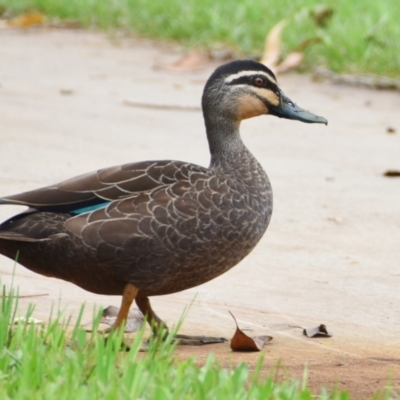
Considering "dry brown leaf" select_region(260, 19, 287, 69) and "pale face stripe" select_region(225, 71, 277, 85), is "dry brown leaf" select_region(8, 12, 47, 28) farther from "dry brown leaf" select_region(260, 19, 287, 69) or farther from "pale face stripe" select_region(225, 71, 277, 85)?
"pale face stripe" select_region(225, 71, 277, 85)

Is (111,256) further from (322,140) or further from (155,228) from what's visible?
(322,140)

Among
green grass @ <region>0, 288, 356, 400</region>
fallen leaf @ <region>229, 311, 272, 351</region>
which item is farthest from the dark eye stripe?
green grass @ <region>0, 288, 356, 400</region>

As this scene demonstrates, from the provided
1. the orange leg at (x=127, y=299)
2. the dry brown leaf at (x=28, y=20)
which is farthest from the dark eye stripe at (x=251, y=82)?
the dry brown leaf at (x=28, y=20)

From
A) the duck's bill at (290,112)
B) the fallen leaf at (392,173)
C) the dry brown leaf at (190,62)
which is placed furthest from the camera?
the dry brown leaf at (190,62)

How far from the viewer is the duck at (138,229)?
423cm

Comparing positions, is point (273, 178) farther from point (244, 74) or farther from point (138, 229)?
point (138, 229)

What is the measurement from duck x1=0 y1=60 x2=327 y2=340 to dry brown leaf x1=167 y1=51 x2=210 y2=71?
23.2 ft

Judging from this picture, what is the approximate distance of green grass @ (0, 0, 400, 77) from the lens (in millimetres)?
10812

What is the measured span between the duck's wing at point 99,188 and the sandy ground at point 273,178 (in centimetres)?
47

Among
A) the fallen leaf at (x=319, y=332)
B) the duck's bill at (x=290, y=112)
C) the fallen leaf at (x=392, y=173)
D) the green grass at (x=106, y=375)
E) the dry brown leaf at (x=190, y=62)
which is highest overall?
the duck's bill at (x=290, y=112)

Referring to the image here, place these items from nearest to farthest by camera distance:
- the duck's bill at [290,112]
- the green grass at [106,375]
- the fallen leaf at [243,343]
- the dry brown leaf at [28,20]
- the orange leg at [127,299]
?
the green grass at [106,375]
the fallen leaf at [243,343]
the orange leg at [127,299]
the duck's bill at [290,112]
the dry brown leaf at [28,20]

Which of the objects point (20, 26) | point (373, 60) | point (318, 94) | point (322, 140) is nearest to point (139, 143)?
point (322, 140)

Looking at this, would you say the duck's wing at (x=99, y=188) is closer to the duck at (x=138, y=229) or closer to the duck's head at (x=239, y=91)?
the duck at (x=138, y=229)

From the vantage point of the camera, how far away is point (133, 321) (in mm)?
4672
